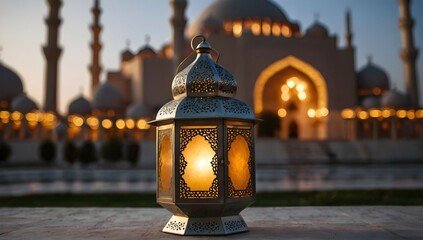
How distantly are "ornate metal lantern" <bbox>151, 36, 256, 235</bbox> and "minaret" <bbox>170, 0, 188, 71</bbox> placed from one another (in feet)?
64.3

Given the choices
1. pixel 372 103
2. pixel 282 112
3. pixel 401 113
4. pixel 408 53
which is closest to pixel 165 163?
pixel 282 112

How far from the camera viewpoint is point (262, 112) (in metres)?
23.5

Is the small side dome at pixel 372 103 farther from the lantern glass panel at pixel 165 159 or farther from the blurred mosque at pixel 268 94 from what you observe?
the lantern glass panel at pixel 165 159

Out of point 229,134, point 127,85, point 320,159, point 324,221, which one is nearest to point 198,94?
point 229,134

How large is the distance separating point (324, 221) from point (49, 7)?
918 inches

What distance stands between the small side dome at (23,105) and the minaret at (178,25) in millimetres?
8072

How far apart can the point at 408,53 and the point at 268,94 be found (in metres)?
7.75

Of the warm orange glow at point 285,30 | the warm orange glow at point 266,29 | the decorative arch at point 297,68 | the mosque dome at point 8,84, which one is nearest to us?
the decorative arch at point 297,68

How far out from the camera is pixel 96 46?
1139 inches

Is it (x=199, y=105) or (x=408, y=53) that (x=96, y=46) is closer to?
(x=408, y=53)

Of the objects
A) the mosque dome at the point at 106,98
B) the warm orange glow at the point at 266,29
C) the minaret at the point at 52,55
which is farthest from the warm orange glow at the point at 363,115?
the minaret at the point at 52,55

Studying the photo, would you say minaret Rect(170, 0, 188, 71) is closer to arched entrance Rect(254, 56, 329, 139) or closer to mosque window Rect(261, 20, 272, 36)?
arched entrance Rect(254, 56, 329, 139)

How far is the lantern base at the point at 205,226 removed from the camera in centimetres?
310

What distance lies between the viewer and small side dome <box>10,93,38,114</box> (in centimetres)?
2369
